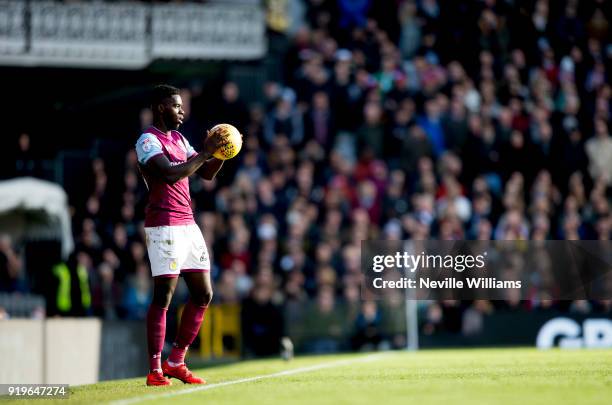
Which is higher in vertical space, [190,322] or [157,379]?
[190,322]

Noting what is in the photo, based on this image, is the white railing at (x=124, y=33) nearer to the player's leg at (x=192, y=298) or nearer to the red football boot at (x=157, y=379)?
the player's leg at (x=192, y=298)

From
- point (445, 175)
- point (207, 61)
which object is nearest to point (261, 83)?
point (207, 61)

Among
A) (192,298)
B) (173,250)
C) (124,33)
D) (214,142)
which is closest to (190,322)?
(192,298)

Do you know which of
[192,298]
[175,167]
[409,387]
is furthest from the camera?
[192,298]

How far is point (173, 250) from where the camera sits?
906 centimetres

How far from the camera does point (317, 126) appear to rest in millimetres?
21344

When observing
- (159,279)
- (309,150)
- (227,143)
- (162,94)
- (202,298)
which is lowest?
(202,298)

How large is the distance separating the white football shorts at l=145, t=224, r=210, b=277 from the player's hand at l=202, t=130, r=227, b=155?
Answer: 60cm

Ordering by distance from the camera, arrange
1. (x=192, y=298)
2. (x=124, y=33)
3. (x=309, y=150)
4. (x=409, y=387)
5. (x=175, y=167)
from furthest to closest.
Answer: (x=124, y=33) < (x=309, y=150) < (x=192, y=298) < (x=175, y=167) < (x=409, y=387)

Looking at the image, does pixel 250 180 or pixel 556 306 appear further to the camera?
pixel 250 180

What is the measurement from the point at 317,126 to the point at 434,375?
1167cm

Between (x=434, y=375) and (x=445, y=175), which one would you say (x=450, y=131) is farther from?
(x=434, y=375)

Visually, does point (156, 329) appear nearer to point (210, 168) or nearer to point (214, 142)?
point (210, 168)

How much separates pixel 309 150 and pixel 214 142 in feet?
39.2
